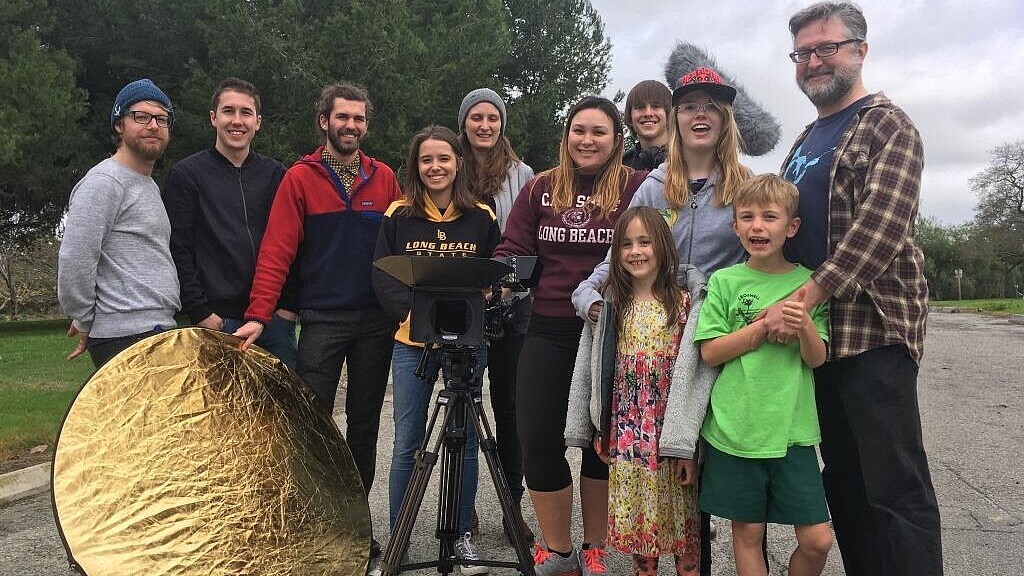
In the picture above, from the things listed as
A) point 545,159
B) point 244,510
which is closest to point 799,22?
point 244,510

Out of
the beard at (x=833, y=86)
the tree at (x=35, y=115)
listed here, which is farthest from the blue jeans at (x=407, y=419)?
the tree at (x=35, y=115)

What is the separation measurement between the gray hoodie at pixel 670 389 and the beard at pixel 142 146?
6.28 feet

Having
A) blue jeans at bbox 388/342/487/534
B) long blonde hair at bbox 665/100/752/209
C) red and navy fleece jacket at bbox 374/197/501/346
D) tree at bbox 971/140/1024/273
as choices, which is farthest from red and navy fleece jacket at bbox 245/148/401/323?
tree at bbox 971/140/1024/273

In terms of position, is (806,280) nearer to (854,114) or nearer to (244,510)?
(854,114)

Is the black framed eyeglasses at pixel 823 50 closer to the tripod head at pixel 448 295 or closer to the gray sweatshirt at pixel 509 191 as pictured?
the tripod head at pixel 448 295

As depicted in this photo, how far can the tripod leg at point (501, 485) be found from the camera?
107 inches

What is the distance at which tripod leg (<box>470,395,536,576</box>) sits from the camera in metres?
2.71

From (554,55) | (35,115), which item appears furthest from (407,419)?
(554,55)

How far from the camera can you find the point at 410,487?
8.93ft

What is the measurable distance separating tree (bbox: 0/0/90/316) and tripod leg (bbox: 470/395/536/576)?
1179cm

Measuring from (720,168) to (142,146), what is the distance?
2310 mm

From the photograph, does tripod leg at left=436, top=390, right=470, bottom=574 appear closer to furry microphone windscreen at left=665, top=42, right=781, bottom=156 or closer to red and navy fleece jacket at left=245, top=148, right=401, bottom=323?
red and navy fleece jacket at left=245, top=148, right=401, bottom=323

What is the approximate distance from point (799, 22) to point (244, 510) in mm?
2628

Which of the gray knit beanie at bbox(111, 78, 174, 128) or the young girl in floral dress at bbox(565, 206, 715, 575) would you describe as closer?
the young girl in floral dress at bbox(565, 206, 715, 575)
